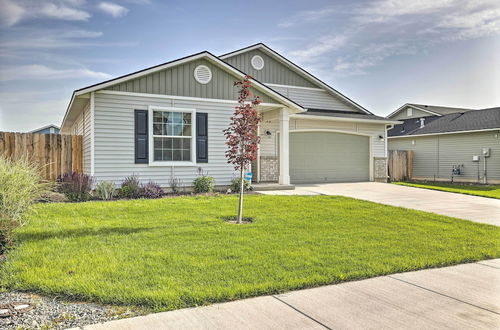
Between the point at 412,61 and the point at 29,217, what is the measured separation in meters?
7.21

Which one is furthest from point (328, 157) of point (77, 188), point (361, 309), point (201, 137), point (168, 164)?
point (361, 309)

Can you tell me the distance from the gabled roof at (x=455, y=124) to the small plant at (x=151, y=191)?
16.5m

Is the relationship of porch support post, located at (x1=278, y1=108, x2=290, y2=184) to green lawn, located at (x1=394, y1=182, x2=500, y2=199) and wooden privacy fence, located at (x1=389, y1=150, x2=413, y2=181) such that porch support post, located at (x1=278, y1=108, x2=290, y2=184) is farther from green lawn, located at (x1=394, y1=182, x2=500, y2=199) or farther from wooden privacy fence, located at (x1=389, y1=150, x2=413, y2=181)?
wooden privacy fence, located at (x1=389, y1=150, x2=413, y2=181)

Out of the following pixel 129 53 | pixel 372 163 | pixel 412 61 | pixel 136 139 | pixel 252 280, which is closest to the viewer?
pixel 252 280

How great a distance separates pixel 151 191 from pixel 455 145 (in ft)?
57.0

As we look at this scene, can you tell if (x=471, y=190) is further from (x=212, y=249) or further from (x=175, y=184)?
(x=212, y=249)

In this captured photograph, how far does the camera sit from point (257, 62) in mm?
17125

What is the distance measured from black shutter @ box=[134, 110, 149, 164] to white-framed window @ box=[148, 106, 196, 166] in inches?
5.8

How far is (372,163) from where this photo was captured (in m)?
17.7

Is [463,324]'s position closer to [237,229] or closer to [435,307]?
[435,307]

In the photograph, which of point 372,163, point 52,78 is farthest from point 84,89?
point 372,163

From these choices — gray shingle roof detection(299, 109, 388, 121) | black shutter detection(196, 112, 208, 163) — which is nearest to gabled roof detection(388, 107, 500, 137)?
gray shingle roof detection(299, 109, 388, 121)

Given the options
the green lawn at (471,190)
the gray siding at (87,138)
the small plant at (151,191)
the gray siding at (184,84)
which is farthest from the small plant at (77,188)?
the green lawn at (471,190)

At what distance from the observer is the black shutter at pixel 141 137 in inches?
446
